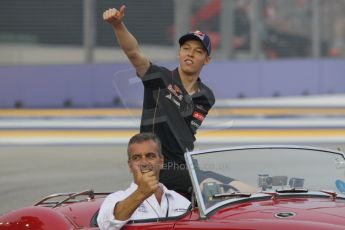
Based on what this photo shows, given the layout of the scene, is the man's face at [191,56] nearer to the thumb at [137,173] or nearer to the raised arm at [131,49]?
the raised arm at [131,49]

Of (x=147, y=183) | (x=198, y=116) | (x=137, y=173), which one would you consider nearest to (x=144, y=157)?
(x=137, y=173)

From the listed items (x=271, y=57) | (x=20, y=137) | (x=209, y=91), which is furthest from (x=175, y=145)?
(x=271, y=57)

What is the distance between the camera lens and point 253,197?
454 centimetres

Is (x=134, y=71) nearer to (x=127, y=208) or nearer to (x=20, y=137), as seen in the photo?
(x=127, y=208)

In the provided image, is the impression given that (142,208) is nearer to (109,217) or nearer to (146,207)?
(146,207)

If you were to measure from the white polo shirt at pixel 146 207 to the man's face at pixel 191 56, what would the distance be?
2.75 feet

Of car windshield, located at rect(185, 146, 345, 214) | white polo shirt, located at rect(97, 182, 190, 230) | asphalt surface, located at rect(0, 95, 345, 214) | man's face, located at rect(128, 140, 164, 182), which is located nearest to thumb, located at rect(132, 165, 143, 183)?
man's face, located at rect(128, 140, 164, 182)

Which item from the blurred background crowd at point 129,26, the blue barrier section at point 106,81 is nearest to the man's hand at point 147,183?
the blue barrier section at point 106,81

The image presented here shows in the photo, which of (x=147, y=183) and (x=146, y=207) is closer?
(x=147, y=183)

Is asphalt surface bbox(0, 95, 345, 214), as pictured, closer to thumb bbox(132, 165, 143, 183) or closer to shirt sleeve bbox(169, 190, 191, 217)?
shirt sleeve bbox(169, 190, 191, 217)

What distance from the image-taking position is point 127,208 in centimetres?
433

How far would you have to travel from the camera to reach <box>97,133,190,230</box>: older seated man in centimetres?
423

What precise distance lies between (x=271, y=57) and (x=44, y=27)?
729cm

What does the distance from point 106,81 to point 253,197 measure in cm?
1631
